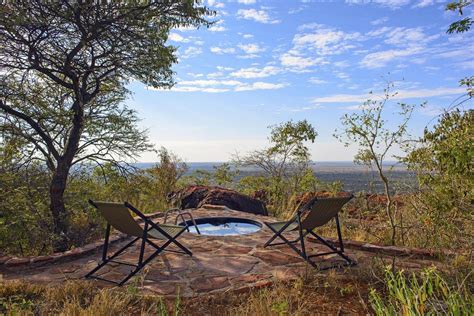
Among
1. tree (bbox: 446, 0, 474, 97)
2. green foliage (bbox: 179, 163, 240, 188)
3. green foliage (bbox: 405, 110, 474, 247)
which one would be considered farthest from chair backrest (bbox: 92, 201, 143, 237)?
green foliage (bbox: 179, 163, 240, 188)

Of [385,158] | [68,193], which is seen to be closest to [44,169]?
[68,193]

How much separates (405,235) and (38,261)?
18.8ft

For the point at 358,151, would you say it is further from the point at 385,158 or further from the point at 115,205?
the point at 115,205

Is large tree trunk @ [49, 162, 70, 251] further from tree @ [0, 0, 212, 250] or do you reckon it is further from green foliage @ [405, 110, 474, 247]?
green foliage @ [405, 110, 474, 247]

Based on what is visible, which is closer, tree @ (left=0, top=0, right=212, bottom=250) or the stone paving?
the stone paving

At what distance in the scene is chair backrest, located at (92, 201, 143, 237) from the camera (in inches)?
148

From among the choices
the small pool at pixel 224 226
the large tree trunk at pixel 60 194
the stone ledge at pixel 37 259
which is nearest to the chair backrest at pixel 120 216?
the stone ledge at pixel 37 259

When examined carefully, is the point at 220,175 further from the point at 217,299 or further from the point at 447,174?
the point at 217,299

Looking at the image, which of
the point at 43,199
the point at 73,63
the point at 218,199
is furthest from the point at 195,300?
the point at 218,199

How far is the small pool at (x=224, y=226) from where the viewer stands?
641 centimetres

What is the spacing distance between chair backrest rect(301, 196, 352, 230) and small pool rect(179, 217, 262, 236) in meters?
2.08

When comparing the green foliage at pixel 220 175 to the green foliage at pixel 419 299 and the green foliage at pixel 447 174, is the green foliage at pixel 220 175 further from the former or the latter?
the green foliage at pixel 419 299

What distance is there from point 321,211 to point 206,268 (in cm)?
162

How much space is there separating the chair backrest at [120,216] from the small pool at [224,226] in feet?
7.16
